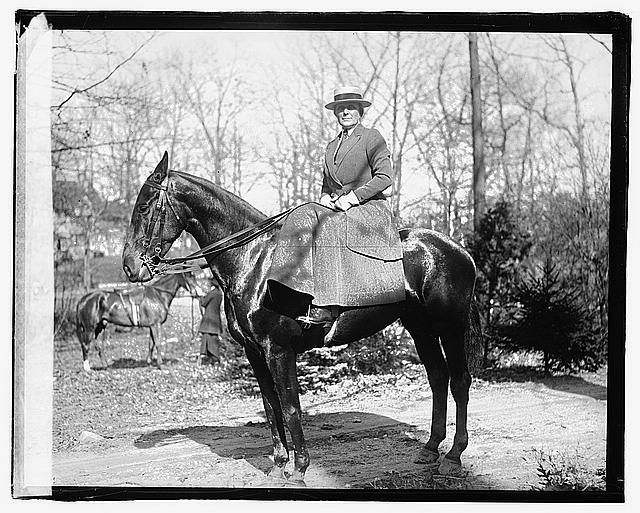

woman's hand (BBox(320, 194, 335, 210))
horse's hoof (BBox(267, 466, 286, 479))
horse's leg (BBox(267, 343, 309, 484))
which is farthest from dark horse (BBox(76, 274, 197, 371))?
woman's hand (BBox(320, 194, 335, 210))

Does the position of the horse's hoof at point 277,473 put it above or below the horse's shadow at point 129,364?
below

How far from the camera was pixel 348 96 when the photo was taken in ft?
21.3

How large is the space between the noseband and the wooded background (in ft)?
2.49

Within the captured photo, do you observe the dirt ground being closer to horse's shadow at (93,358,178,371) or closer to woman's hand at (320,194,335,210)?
horse's shadow at (93,358,178,371)

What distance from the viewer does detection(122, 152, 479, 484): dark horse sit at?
6.04m

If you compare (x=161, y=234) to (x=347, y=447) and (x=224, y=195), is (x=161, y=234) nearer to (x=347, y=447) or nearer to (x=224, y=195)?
(x=224, y=195)

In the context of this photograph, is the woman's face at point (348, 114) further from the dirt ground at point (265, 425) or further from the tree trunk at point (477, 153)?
the dirt ground at point (265, 425)

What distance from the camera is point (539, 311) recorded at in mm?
7105

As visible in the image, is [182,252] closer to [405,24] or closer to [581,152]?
[405,24]

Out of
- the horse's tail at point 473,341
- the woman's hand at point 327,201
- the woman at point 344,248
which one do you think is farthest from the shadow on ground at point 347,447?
the woman's hand at point 327,201

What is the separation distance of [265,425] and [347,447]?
2.27 ft

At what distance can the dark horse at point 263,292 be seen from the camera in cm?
604

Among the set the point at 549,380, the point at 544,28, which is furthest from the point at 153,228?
the point at 549,380

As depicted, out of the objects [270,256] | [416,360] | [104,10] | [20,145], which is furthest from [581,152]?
[20,145]
